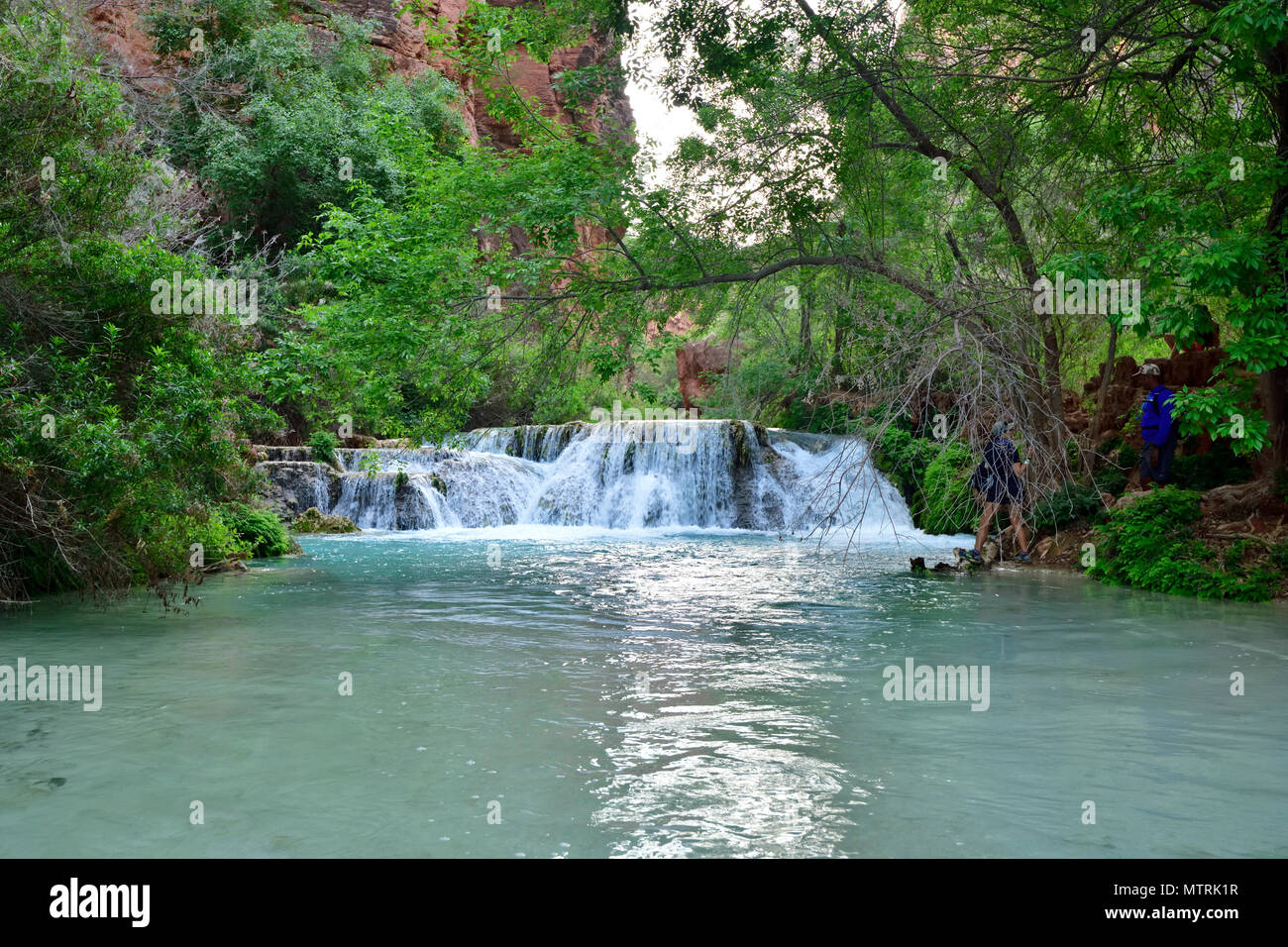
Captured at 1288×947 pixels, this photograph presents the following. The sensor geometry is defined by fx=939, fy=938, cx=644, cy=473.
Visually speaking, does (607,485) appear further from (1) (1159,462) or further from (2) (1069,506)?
(1) (1159,462)

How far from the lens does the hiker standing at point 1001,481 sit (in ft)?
37.3

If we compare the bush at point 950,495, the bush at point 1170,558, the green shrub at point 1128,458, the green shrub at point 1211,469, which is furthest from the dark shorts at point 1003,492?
the bush at point 950,495

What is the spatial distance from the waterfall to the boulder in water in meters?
0.88

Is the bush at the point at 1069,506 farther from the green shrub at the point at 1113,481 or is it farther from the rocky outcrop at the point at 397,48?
the rocky outcrop at the point at 397,48

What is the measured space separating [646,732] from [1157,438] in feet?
36.1

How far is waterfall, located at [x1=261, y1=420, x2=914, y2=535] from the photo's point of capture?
21672 mm

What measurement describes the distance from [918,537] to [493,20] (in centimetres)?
1323

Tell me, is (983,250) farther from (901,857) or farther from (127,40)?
(127,40)

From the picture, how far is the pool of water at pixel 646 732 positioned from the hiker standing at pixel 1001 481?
1699 mm

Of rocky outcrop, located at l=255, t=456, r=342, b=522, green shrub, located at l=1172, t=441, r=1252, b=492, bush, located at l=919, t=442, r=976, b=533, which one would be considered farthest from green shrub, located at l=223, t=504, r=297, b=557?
green shrub, located at l=1172, t=441, r=1252, b=492

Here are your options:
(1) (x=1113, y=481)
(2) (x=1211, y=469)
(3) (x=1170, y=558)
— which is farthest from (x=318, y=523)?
(2) (x=1211, y=469)

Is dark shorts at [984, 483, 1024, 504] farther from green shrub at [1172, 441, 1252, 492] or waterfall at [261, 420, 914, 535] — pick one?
waterfall at [261, 420, 914, 535]

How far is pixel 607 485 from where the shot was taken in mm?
23156

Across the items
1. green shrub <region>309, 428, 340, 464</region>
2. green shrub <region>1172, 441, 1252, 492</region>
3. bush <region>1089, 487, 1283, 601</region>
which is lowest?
bush <region>1089, 487, 1283, 601</region>
